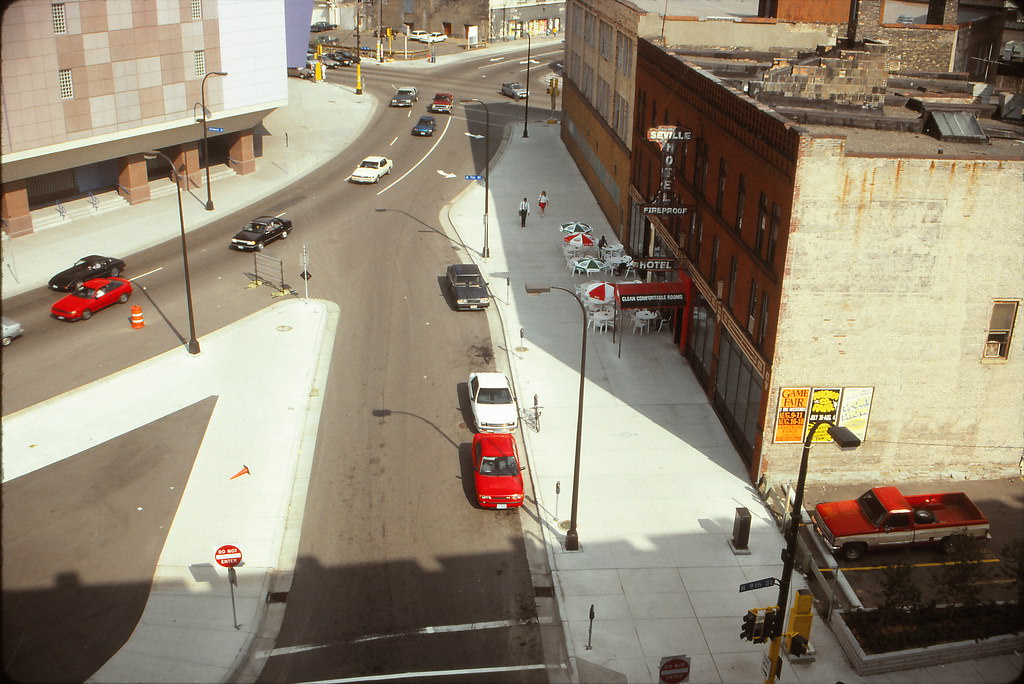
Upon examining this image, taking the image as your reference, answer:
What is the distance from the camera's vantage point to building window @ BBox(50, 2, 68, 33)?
51.9 metres

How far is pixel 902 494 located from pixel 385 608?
16975mm

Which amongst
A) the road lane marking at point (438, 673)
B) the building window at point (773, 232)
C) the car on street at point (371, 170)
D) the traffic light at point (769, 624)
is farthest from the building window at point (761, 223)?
the car on street at point (371, 170)

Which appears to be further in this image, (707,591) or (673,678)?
(707,591)

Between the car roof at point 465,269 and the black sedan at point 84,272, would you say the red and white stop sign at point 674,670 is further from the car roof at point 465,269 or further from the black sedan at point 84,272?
the black sedan at point 84,272

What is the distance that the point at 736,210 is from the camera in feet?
119

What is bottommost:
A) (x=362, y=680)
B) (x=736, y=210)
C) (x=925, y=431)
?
(x=362, y=680)

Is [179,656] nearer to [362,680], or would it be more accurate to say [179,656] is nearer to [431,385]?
[362,680]

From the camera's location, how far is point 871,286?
31.4 metres

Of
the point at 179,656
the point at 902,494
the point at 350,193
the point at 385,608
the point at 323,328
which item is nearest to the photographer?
the point at 179,656

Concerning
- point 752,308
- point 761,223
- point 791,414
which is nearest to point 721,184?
point 761,223

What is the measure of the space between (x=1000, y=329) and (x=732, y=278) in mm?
9065

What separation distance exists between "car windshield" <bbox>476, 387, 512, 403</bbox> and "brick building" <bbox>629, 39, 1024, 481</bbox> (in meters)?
8.27

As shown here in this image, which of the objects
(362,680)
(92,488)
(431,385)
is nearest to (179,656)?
(362,680)

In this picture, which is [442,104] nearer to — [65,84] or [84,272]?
[65,84]
